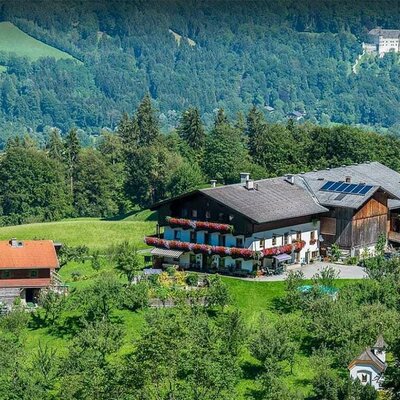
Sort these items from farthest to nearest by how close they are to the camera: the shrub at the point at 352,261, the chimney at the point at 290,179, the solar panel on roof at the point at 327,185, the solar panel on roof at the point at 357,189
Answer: the chimney at the point at 290,179 → the solar panel on roof at the point at 327,185 → the solar panel on roof at the point at 357,189 → the shrub at the point at 352,261

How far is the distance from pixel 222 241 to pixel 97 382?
2308 cm

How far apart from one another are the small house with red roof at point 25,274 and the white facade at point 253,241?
24.5 feet

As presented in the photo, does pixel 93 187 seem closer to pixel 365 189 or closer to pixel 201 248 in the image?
pixel 365 189

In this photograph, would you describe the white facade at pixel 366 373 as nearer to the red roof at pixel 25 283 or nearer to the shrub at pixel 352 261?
the shrub at pixel 352 261

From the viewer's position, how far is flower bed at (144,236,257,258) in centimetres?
7181

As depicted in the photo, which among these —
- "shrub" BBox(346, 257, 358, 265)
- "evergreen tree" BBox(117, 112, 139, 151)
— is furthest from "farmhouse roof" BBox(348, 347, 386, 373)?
"evergreen tree" BBox(117, 112, 139, 151)

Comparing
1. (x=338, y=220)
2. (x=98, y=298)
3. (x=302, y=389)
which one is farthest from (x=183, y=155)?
(x=302, y=389)

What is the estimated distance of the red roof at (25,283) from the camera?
71000 millimetres

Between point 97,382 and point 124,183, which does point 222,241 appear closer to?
point 97,382

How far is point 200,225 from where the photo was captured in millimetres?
73938

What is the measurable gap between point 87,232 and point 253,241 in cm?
2574

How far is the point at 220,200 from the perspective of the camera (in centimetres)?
7369

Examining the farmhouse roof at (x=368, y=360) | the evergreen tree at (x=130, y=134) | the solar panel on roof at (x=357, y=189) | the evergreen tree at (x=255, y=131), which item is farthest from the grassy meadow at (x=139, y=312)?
the evergreen tree at (x=130, y=134)

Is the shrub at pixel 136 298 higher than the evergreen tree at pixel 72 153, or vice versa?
the evergreen tree at pixel 72 153
